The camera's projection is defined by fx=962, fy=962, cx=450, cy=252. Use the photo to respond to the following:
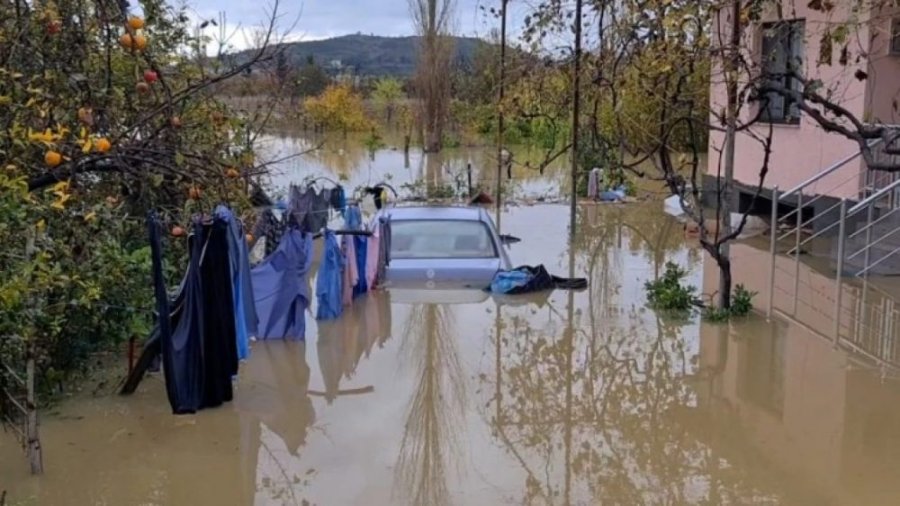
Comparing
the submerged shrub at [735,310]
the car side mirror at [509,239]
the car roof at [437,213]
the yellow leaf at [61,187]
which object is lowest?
the car side mirror at [509,239]

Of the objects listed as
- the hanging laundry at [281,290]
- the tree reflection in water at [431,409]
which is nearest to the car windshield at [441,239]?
the tree reflection in water at [431,409]

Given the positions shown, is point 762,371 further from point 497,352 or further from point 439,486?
point 439,486

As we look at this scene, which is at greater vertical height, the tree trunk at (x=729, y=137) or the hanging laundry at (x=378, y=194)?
the tree trunk at (x=729, y=137)

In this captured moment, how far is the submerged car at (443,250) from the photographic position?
11.5 metres

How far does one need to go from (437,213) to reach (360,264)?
1572 mm

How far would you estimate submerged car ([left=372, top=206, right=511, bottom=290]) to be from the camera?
451 inches

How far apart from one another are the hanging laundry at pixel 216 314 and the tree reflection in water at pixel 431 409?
4.79 ft

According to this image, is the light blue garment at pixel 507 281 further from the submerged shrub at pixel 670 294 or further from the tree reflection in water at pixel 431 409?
the submerged shrub at pixel 670 294

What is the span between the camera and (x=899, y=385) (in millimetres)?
7980

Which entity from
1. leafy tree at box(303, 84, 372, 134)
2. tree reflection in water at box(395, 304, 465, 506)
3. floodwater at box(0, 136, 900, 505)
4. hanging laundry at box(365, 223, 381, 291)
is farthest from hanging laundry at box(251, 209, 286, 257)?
leafy tree at box(303, 84, 372, 134)

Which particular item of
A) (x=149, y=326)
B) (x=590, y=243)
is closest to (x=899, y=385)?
(x=149, y=326)

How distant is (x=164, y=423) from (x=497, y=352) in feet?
11.0

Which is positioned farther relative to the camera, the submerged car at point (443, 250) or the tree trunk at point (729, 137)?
the submerged car at point (443, 250)

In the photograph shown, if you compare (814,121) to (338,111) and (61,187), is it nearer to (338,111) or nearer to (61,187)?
(61,187)
